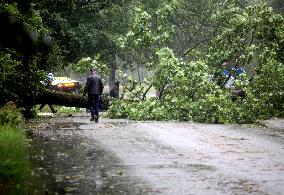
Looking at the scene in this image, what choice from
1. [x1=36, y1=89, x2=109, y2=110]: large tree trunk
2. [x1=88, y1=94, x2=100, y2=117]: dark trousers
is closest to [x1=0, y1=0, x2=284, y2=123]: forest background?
[x1=36, y1=89, x2=109, y2=110]: large tree trunk

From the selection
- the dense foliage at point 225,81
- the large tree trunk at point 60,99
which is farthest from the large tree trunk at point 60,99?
the dense foliage at point 225,81

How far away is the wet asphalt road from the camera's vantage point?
7188mm

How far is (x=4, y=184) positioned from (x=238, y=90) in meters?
15.8

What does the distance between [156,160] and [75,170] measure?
186cm

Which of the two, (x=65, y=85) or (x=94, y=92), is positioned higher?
(x=65, y=85)

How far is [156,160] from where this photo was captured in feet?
31.6

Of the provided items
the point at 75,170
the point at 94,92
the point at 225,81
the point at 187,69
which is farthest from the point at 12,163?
the point at 225,81

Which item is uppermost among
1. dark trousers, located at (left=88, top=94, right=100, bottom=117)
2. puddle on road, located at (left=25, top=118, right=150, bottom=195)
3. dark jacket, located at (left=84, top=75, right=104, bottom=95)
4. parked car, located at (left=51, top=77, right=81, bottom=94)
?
parked car, located at (left=51, top=77, right=81, bottom=94)

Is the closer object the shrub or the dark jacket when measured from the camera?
the shrub

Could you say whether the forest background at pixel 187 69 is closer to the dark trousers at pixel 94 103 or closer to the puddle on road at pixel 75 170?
the dark trousers at pixel 94 103

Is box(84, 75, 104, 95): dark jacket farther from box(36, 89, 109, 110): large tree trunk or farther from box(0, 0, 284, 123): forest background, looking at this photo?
box(36, 89, 109, 110): large tree trunk

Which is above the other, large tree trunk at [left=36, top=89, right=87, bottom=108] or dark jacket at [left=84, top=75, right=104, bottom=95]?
dark jacket at [left=84, top=75, right=104, bottom=95]

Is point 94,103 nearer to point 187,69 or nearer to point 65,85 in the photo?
point 187,69

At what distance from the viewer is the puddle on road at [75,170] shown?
23.0 feet
